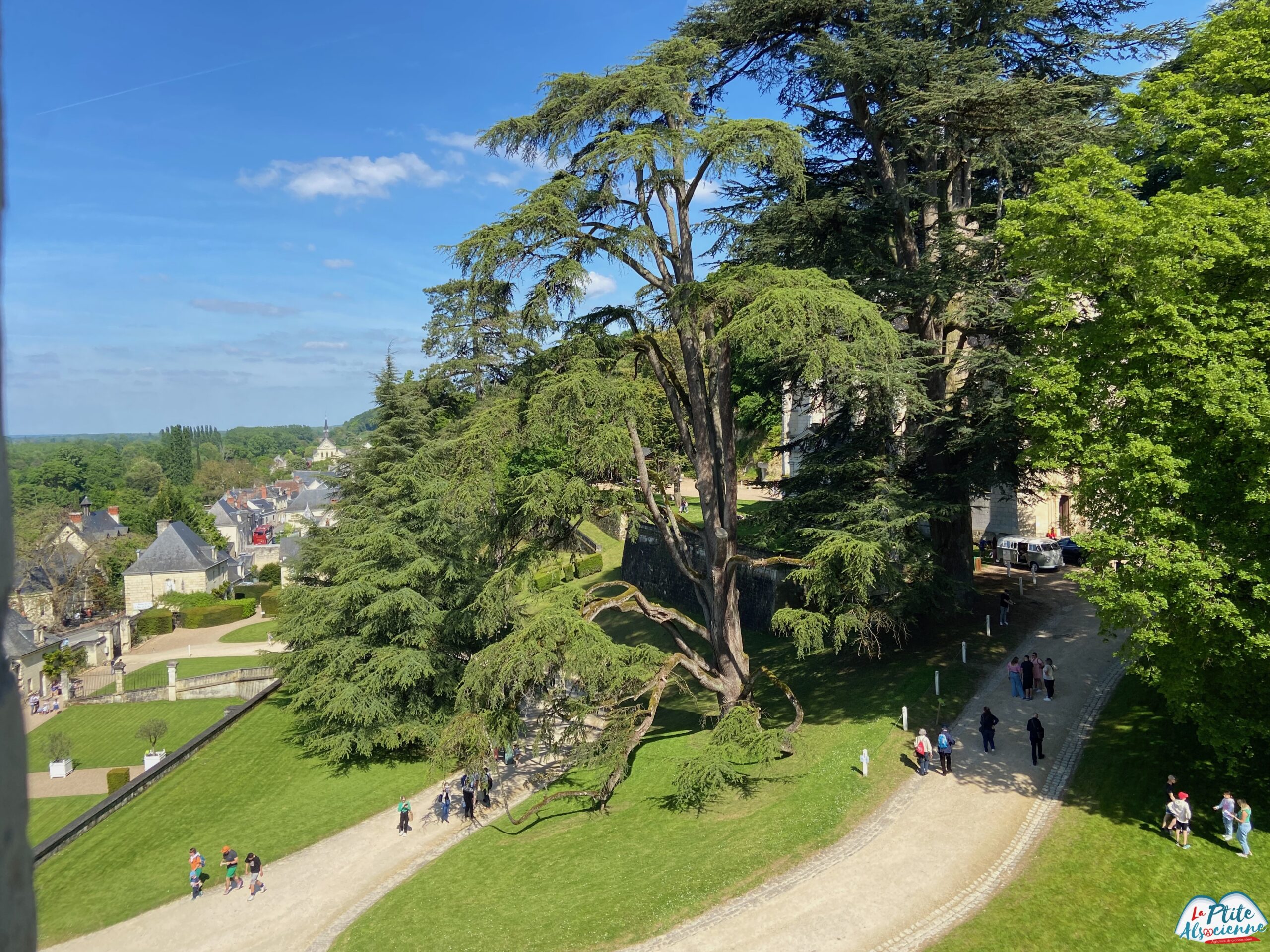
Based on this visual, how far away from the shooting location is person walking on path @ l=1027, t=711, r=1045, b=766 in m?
14.3

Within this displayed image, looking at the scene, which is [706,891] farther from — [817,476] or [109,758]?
[109,758]

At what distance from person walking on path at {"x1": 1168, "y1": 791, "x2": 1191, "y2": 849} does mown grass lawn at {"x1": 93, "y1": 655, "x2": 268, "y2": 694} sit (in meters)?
33.6

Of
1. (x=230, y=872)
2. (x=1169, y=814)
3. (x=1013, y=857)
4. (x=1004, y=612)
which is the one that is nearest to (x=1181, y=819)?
A: (x=1169, y=814)

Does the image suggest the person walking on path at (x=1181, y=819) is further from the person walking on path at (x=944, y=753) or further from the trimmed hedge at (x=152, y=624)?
the trimmed hedge at (x=152, y=624)

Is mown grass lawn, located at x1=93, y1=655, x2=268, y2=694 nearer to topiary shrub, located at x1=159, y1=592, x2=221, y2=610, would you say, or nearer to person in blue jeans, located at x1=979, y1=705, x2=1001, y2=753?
topiary shrub, located at x1=159, y1=592, x2=221, y2=610

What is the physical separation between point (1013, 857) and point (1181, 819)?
91.4 inches

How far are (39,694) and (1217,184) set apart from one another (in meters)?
44.9

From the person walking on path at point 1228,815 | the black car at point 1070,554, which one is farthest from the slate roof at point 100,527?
the person walking on path at point 1228,815

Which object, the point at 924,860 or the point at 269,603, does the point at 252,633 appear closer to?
the point at 269,603

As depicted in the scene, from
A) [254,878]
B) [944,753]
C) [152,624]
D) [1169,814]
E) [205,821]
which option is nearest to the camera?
[1169,814]

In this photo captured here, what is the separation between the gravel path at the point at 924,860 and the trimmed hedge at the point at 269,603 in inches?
1554

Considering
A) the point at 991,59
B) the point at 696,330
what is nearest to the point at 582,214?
the point at 696,330

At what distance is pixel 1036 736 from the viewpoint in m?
14.3

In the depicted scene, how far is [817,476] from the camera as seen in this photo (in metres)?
18.6
